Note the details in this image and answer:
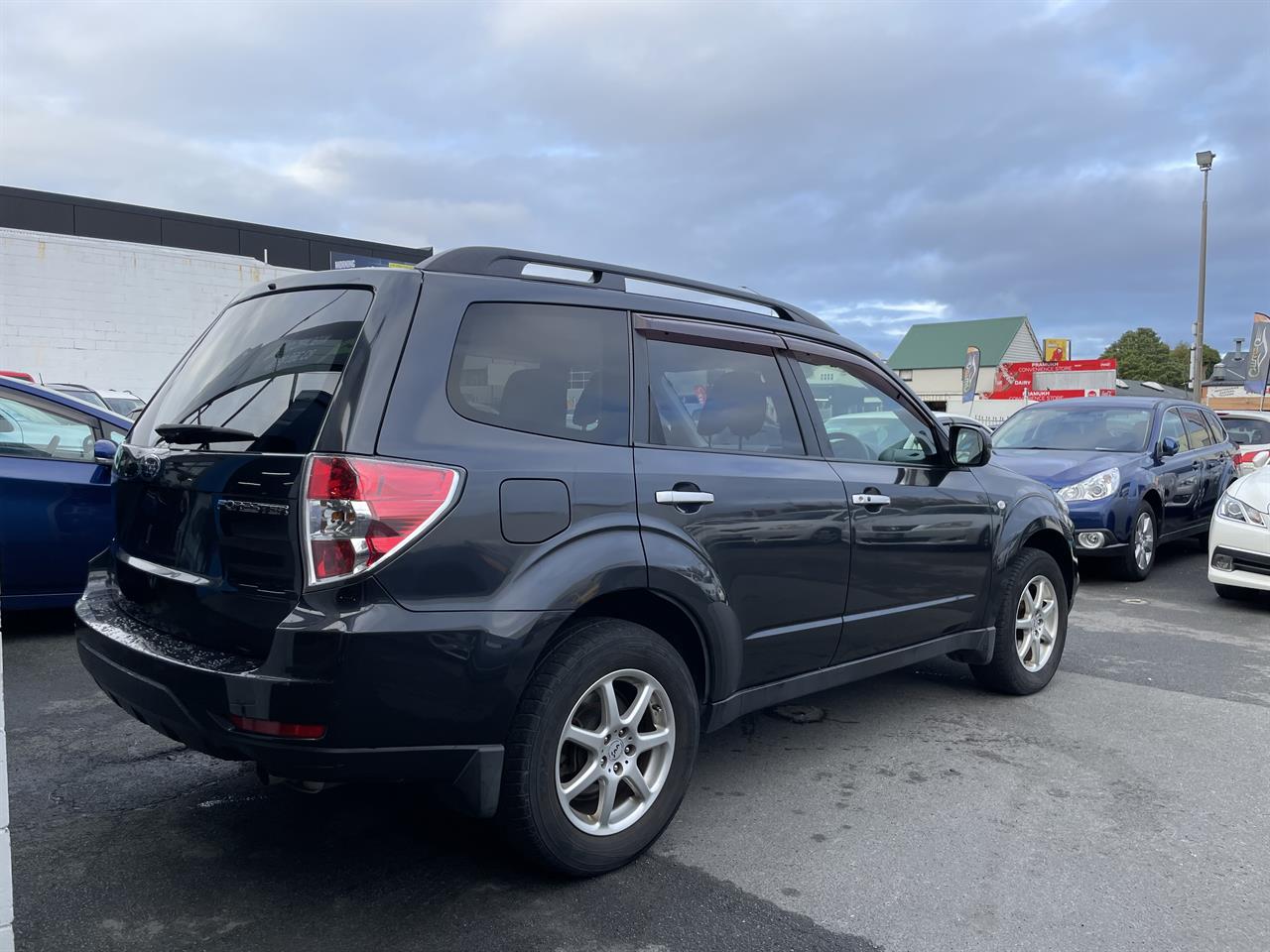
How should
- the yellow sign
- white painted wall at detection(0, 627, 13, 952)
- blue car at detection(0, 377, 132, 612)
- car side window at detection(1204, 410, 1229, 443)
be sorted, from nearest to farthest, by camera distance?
1. white painted wall at detection(0, 627, 13, 952)
2. blue car at detection(0, 377, 132, 612)
3. car side window at detection(1204, 410, 1229, 443)
4. the yellow sign

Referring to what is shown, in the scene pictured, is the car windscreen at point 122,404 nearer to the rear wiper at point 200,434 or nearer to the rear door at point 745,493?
the rear wiper at point 200,434

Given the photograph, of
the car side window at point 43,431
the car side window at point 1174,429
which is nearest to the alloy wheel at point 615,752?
the car side window at point 43,431

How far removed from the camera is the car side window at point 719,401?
3.39 m

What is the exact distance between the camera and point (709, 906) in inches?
113

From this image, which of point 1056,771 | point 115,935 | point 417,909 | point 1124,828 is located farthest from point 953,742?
point 115,935

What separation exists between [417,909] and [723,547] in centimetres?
A: 148

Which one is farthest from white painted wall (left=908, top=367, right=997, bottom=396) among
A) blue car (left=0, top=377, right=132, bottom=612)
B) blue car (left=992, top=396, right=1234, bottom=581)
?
blue car (left=0, top=377, right=132, bottom=612)

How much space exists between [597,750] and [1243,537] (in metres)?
6.39

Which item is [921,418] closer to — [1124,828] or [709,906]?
[1124,828]

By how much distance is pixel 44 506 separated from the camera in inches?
217

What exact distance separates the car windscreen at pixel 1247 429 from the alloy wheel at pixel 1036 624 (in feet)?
33.8

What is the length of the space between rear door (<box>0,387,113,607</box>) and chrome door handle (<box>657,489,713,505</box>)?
3981 mm

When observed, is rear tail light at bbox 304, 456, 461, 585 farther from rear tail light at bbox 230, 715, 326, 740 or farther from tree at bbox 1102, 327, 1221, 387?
tree at bbox 1102, 327, 1221, 387

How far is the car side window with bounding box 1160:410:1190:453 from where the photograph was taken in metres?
9.44
